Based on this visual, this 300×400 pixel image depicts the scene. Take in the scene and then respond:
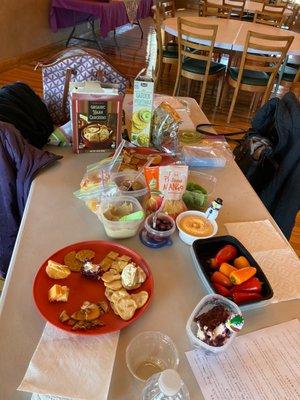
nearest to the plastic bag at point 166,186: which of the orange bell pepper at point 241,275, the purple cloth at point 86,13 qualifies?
the orange bell pepper at point 241,275

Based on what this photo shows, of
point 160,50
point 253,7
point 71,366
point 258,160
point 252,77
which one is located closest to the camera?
point 71,366

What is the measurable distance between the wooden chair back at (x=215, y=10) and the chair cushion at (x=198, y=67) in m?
1.63

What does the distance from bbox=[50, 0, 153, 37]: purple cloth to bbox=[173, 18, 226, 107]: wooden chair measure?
1.27 m

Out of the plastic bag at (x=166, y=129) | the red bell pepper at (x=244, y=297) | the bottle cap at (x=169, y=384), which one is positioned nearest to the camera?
the bottle cap at (x=169, y=384)

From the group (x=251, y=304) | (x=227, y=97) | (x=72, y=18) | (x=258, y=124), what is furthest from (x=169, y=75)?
(x=251, y=304)

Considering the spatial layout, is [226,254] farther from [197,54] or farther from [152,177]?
[197,54]

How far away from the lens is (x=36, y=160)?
1037 millimetres

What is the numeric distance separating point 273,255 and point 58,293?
1.84 feet

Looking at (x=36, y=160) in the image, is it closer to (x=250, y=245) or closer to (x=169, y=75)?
(x=250, y=245)

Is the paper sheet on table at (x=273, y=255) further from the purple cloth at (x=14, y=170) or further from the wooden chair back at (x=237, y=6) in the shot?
the wooden chair back at (x=237, y=6)

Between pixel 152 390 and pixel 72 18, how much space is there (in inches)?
201

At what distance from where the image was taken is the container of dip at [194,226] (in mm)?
879

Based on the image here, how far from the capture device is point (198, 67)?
3576 millimetres

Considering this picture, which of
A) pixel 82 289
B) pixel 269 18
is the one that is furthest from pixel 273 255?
pixel 269 18
